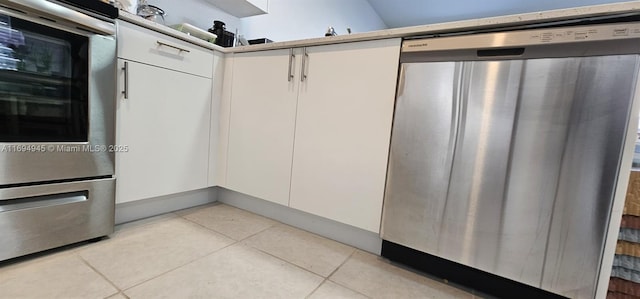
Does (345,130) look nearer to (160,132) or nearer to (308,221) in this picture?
(308,221)

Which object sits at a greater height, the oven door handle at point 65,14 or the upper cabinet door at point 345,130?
the oven door handle at point 65,14

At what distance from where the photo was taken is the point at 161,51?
1.31 metres

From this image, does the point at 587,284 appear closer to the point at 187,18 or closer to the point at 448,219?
the point at 448,219

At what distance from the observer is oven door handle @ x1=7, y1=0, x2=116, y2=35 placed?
0.86m

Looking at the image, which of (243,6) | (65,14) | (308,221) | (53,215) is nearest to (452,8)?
(243,6)

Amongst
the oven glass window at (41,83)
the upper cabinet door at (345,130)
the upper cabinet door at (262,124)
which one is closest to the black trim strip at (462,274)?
the upper cabinet door at (345,130)

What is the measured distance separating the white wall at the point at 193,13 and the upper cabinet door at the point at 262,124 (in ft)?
1.67

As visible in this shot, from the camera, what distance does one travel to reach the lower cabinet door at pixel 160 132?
1.23 metres

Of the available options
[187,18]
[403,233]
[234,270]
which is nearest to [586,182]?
[403,233]

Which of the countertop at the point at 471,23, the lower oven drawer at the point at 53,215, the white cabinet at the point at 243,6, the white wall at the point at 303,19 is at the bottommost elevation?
the lower oven drawer at the point at 53,215

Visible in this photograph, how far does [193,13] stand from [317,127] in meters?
1.29

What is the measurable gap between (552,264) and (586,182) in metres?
0.28

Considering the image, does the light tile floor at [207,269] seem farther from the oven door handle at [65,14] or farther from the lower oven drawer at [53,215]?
the oven door handle at [65,14]

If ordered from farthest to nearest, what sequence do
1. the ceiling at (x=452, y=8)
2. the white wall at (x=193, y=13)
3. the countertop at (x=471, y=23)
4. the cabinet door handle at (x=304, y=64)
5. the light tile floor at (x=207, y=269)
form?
the ceiling at (x=452, y=8) < the white wall at (x=193, y=13) < the cabinet door handle at (x=304, y=64) < the light tile floor at (x=207, y=269) < the countertop at (x=471, y=23)
